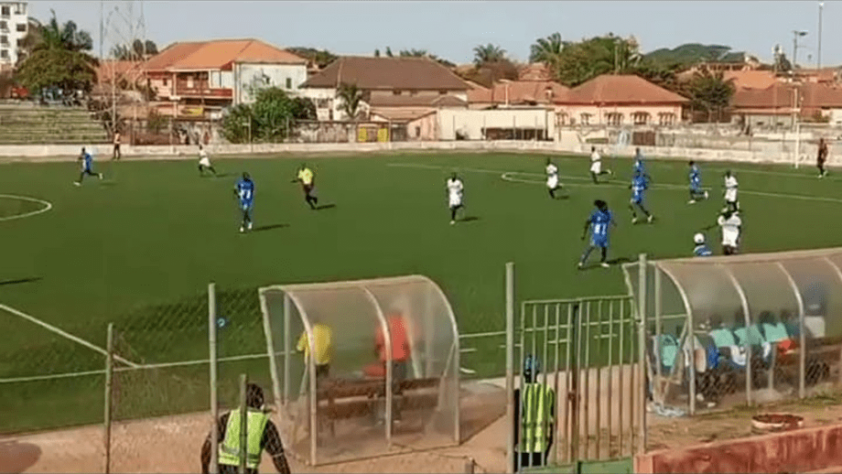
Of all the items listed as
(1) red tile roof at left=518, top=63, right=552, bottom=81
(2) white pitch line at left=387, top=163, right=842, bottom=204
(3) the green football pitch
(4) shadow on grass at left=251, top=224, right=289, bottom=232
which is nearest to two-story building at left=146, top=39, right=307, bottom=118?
(1) red tile roof at left=518, top=63, right=552, bottom=81

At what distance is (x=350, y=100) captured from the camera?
10988 centimetres

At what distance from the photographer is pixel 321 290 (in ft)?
45.8

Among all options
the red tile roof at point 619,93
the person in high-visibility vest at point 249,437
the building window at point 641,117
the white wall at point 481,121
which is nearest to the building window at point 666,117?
the red tile roof at point 619,93

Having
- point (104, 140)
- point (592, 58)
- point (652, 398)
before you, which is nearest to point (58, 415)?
point (652, 398)

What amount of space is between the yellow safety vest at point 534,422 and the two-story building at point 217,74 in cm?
10421

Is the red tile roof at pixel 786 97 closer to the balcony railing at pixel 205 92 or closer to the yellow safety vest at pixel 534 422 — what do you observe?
the balcony railing at pixel 205 92

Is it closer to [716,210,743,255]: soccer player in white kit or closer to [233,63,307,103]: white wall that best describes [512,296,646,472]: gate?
[716,210,743,255]: soccer player in white kit

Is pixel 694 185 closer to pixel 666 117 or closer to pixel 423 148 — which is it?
pixel 423 148

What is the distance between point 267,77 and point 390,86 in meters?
11.9

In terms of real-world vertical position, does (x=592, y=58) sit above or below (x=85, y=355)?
above

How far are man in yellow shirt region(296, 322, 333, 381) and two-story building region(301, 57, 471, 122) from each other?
101 m

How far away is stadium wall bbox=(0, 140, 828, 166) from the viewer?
6881cm

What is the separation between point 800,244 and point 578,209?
415 inches

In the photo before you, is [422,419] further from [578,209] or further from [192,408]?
[578,209]
